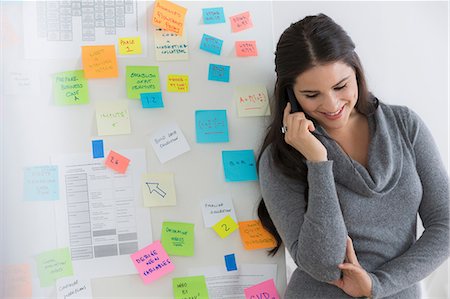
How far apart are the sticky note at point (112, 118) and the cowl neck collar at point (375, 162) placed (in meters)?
0.52

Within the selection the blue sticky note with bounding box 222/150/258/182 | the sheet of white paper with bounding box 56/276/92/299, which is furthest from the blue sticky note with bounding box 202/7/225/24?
the sheet of white paper with bounding box 56/276/92/299

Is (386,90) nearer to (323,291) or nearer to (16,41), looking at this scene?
(323,291)

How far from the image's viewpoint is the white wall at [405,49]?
61.0 inches

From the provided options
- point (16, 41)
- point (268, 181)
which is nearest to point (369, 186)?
point (268, 181)

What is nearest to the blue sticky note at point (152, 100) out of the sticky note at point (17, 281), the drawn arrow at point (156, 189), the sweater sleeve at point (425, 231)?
the drawn arrow at point (156, 189)

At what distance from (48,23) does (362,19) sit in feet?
3.01

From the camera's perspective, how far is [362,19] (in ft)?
5.09

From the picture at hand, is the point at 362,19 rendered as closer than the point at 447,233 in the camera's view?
No

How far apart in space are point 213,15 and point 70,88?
45 cm

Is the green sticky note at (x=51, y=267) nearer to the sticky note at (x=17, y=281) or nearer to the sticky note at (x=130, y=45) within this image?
the sticky note at (x=17, y=281)

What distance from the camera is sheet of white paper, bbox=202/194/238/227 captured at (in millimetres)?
1433

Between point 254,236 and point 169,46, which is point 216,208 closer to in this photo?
point 254,236

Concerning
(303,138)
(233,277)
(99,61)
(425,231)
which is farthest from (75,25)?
(425,231)

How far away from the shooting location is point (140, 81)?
143 centimetres
